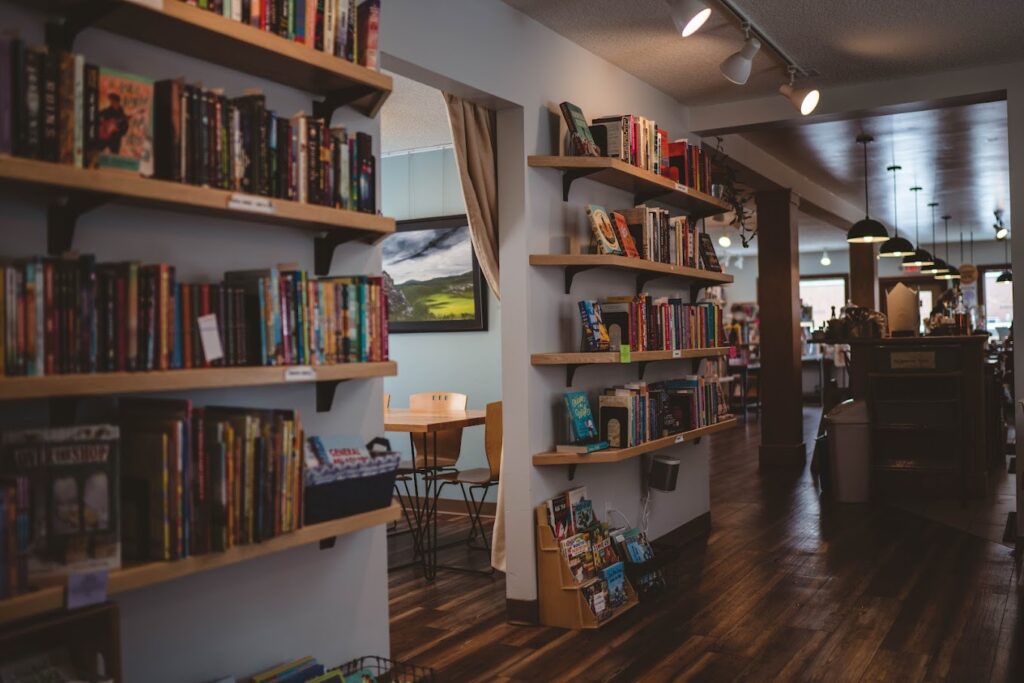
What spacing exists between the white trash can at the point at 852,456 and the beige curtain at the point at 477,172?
3739 millimetres

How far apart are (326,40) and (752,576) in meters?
3.62

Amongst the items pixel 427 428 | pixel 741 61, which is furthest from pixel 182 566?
pixel 741 61

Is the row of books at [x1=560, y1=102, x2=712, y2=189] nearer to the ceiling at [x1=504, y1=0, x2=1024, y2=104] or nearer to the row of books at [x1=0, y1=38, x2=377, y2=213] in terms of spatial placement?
the ceiling at [x1=504, y1=0, x2=1024, y2=104]

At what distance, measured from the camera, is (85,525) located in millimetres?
1920

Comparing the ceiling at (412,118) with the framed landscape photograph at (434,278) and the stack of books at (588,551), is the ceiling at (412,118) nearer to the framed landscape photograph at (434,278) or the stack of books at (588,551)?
the framed landscape photograph at (434,278)

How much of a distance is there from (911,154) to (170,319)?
7.81 m

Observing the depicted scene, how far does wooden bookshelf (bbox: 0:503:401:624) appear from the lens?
5.81 ft

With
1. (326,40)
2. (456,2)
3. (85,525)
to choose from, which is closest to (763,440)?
(456,2)

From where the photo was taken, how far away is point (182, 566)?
2100 mm

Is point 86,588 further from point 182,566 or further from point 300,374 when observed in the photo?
point 300,374

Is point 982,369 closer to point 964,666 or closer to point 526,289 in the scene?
point 964,666

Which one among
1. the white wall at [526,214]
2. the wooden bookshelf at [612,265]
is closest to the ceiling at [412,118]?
the white wall at [526,214]

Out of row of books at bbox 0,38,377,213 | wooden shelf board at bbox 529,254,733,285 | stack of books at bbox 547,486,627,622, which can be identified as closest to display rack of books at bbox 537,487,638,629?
stack of books at bbox 547,486,627,622

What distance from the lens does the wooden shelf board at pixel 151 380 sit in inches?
71.4
